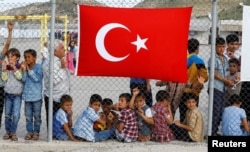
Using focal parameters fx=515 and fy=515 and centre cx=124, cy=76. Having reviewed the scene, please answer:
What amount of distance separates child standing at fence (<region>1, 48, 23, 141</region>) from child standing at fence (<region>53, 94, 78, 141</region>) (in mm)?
551

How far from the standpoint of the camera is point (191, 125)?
707 cm

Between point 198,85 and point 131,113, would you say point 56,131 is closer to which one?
point 131,113

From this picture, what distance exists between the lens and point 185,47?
22.2 feet

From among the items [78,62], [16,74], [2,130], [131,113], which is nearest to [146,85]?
[131,113]

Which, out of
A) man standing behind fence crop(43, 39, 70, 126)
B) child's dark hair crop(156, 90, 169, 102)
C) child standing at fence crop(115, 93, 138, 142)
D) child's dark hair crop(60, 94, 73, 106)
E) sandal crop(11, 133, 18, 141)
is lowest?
sandal crop(11, 133, 18, 141)

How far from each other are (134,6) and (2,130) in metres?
2.84

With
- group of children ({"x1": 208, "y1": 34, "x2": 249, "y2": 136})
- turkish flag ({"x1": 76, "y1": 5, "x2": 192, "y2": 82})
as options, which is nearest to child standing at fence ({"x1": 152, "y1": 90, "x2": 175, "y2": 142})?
turkish flag ({"x1": 76, "y1": 5, "x2": 192, "y2": 82})

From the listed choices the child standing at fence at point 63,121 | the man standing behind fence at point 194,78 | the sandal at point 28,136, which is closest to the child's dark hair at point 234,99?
the man standing behind fence at point 194,78

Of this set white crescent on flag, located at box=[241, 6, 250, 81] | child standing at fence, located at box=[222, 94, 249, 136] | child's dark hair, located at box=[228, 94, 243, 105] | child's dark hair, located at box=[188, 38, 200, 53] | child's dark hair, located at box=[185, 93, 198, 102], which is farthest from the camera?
child's dark hair, located at box=[188, 38, 200, 53]

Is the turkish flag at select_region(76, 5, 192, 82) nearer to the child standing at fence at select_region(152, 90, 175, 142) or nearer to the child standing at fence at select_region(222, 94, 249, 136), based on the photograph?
the child standing at fence at select_region(152, 90, 175, 142)

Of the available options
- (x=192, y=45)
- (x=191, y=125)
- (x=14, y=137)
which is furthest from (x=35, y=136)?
(x=192, y=45)

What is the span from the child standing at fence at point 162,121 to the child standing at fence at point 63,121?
1.12 meters

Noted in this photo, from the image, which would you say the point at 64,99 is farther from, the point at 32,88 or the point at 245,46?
the point at 245,46

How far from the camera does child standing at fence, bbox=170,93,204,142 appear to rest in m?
7.07
